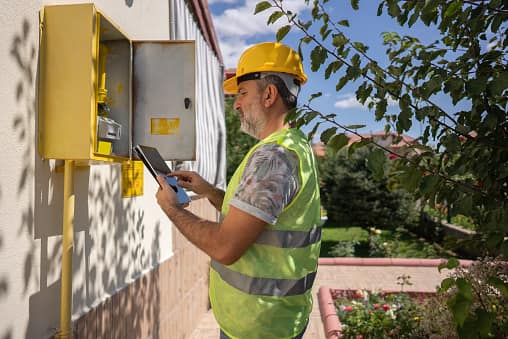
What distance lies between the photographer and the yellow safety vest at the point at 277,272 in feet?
5.50

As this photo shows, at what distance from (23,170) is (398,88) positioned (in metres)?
1.72

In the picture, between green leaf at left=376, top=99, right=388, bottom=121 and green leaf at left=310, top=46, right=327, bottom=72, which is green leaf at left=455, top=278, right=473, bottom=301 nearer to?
green leaf at left=376, top=99, right=388, bottom=121

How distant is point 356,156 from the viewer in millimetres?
12172

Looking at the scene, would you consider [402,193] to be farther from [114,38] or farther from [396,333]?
[114,38]

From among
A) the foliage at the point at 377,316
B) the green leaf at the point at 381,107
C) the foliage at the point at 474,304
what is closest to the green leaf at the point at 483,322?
the foliage at the point at 474,304

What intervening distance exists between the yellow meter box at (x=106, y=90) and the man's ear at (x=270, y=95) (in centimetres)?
72

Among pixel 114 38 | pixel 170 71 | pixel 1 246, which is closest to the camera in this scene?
pixel 1 246

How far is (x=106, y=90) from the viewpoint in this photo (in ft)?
6.98

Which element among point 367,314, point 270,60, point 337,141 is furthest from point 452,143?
point 367,314

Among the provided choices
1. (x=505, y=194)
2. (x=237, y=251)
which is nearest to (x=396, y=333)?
(x=505, y=194)

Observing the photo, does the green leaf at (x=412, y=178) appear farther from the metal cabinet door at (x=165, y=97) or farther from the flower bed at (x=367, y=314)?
the flower bed at (x=367, y=314)

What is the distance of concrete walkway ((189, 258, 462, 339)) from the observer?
239 inches

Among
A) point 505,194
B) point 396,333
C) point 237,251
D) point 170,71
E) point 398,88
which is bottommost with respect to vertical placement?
point 396,333

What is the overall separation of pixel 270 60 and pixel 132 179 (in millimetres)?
1467
